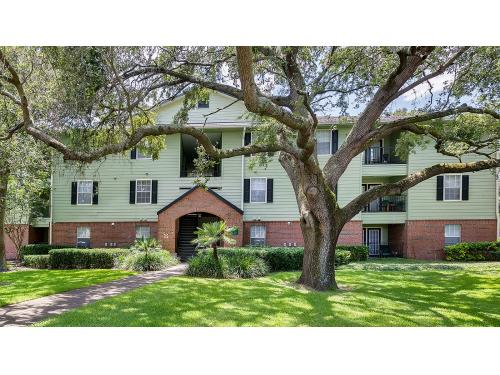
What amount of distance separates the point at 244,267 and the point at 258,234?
291 inches

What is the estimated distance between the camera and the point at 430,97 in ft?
39.8

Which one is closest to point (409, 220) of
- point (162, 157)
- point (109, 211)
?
point (162, 157)

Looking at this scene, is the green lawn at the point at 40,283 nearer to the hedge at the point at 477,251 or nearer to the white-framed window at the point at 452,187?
the hedge at the point at 477,251

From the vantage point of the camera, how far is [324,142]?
20922 millimetres

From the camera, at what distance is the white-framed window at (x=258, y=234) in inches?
816

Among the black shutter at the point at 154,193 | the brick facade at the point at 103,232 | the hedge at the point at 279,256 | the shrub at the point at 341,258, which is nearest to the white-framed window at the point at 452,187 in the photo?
the shrub at the point at 341,258

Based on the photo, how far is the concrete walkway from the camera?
725 centimetres

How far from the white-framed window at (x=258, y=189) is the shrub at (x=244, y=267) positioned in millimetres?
6820

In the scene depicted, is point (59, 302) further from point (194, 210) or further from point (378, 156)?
point (378, 156)

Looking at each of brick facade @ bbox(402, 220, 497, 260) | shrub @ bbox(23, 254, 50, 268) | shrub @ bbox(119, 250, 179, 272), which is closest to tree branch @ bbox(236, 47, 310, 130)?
shrub @ bbox(119, 250, 179, 272)

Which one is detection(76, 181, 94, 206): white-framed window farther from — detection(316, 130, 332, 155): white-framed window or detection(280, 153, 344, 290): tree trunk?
detection(280, 153, 344, 290): tree trunk

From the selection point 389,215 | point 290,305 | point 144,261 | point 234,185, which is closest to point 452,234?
point 389,215
